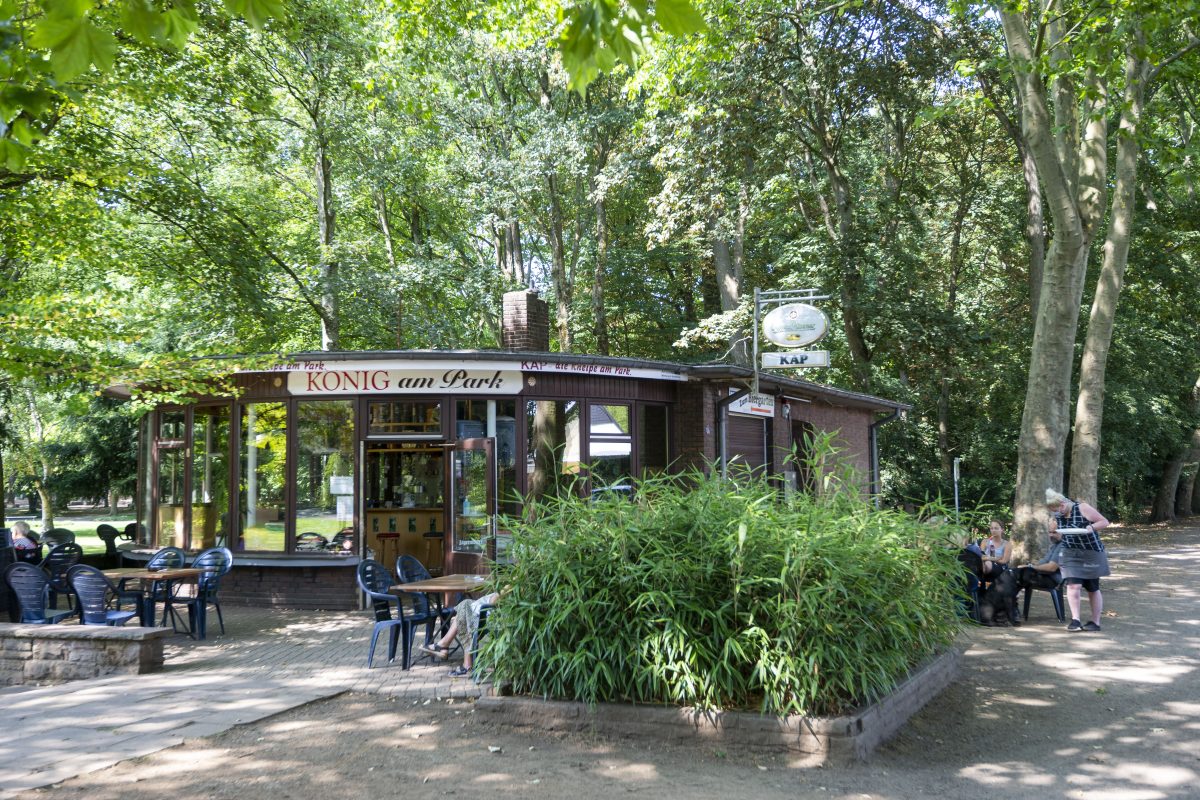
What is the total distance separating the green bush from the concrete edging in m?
0.10

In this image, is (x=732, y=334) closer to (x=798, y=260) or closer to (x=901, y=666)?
(x=798, y=260)

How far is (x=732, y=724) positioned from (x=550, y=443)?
762cm

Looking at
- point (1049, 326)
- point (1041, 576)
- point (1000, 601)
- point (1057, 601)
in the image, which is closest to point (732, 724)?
point (1000, 601)

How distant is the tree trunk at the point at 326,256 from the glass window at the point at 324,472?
9678 mm

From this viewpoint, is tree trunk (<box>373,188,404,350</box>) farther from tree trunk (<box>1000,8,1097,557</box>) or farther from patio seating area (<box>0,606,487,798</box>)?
tree trunk (<box>1000,8,1097,557</box>)

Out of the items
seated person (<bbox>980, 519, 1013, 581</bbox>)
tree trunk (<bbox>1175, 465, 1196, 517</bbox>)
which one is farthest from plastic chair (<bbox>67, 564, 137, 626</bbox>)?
tree trunk (<bbox>1175, 465, 1196, 517</bbox>)

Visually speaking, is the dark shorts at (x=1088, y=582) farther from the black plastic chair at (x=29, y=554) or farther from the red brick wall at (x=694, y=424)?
the black plastic chair at (x=29, y=554)

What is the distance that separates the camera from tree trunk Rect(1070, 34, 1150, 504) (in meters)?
15.1

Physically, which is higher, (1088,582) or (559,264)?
(559,264)

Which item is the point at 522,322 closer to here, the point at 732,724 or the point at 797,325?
the point at 797,325

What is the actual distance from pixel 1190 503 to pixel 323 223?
30.2m

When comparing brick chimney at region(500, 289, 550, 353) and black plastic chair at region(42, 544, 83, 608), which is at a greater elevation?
brick chimney at region(500, 289, 550, 353)

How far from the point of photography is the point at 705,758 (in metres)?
5.80

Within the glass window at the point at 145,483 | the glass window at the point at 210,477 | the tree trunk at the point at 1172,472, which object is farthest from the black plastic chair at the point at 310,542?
the tree trunk at the point at 1172,472
